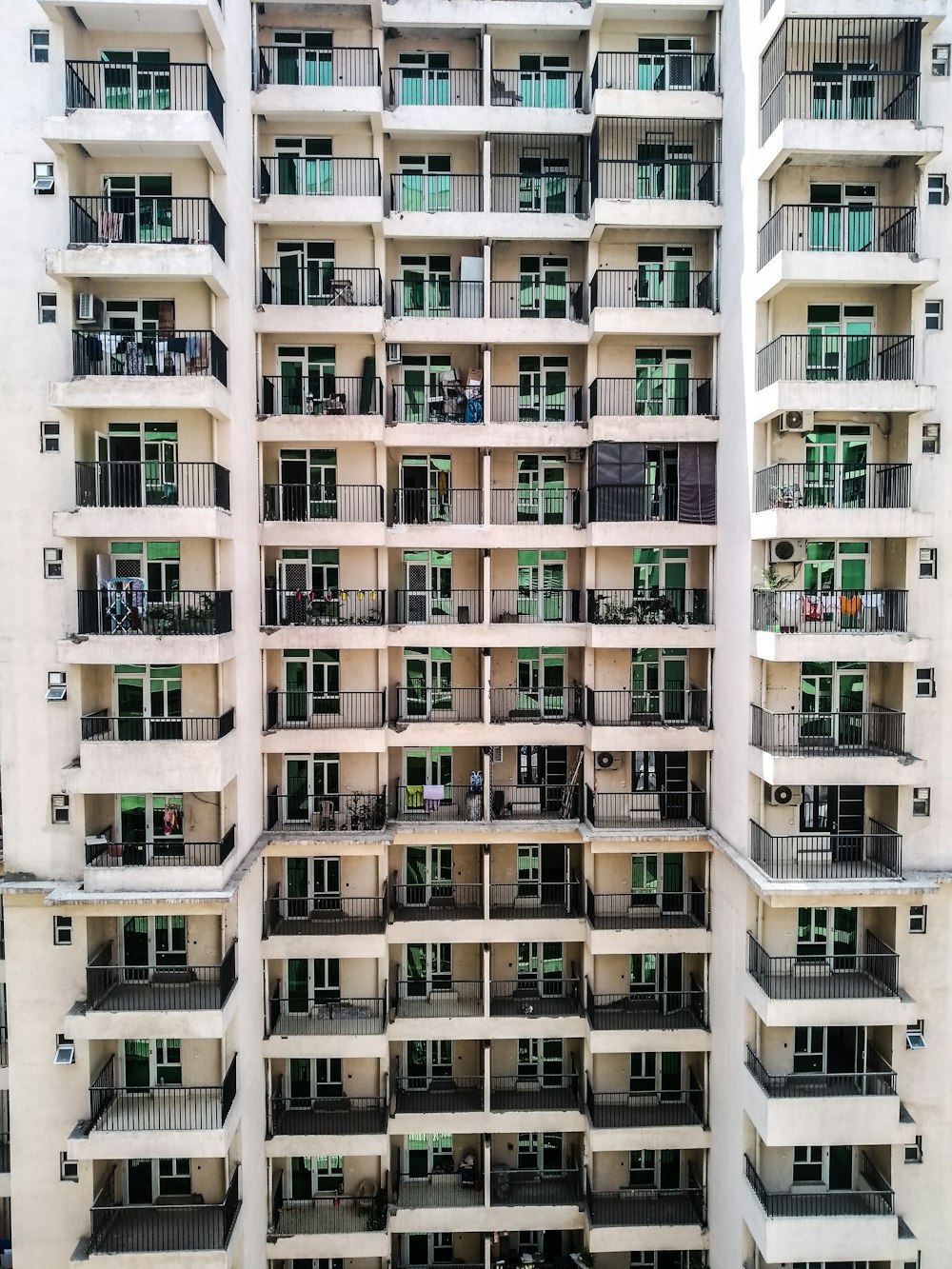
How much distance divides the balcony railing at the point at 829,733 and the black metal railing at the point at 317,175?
41.2 feet

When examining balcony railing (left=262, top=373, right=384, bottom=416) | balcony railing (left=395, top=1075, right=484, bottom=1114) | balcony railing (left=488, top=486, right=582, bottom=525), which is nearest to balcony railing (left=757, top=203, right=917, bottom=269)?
balcony railing (left=488, top=486, right=582, bottom=525)

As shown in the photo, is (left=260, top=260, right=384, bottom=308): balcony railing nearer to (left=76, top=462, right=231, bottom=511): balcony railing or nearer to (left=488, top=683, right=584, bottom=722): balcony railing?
(left=76, top=462, right=231, bottom=511): balcony railing

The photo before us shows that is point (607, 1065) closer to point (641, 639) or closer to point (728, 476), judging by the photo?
point (641, 639)

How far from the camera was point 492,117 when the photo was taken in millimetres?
15586

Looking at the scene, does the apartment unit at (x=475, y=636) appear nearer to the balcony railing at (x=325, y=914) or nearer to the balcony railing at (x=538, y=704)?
the balcony railing at (x=325, y=914)

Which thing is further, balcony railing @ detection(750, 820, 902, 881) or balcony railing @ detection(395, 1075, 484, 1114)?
balcony railing @ detection(395, 1075, 484, 1114)

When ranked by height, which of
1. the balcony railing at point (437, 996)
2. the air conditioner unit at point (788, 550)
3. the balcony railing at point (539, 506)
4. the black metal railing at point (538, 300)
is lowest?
the balcony railing at point (437, 996)

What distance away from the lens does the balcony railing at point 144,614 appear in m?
13.7

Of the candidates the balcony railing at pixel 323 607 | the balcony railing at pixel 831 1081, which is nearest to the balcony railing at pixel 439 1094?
the balcony railing at pixel 831 1081

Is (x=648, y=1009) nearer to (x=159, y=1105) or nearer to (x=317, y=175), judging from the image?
(x=159, y=1105)

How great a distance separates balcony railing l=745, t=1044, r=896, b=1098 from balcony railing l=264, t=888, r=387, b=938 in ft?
23.7

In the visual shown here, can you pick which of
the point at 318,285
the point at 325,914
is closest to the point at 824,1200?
the point at 325,914

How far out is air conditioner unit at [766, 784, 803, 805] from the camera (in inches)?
570

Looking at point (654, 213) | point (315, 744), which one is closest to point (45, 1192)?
point (315, 744)
